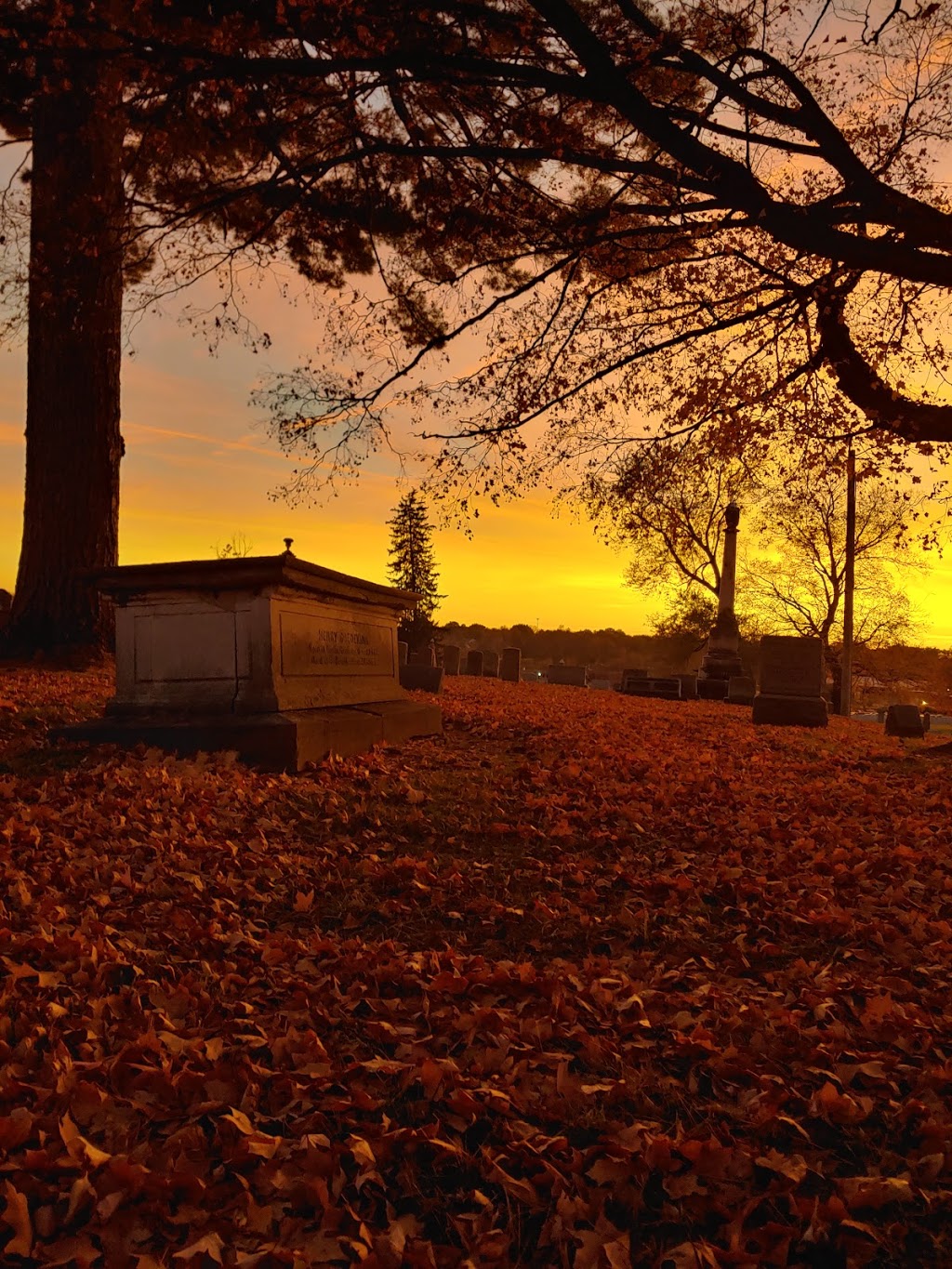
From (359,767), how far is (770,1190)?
6.34m

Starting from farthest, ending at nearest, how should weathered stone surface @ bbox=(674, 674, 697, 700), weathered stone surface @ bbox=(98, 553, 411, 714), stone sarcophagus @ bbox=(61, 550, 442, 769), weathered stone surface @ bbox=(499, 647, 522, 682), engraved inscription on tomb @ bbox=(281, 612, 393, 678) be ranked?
1. weathered stone surface @ bbox=(674, 674, 697, 700)
2. weathered stone surface @ bbox=(499, 647, 522, 682)
3. engraved inscription on tomb @ bbox=(281, 612, 393, 678)
4. weathered stone surface @ bbox=(98, 553, 411, 714)
5. stone sarcophagus @ bbox=(61, 550, 442, 769)

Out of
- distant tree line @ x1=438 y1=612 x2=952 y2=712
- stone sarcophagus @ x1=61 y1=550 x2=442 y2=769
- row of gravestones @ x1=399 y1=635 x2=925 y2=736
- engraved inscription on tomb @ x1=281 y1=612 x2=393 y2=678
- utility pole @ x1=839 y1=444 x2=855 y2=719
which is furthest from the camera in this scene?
distant tree line @ x1=438 y1=612 x2=952 y2=712

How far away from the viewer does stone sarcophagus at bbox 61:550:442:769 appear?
28.5ft

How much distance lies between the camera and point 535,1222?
269cm

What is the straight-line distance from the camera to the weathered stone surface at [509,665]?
26.5 metres

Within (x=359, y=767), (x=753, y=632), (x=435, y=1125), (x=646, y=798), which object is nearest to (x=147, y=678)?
(x=359, y=767)

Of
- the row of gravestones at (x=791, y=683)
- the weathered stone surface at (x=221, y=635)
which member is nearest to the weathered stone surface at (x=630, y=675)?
the row of gravestones at (x=791, y=683)

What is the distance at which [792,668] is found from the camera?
57.2 feet

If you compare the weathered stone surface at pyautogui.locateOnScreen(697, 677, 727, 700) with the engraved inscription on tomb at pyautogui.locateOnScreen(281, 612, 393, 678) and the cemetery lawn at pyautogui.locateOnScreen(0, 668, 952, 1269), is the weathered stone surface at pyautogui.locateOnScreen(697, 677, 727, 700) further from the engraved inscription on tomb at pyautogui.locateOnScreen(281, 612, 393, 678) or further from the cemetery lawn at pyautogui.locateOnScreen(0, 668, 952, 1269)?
the cemetery lawn at pyautogui.locateOnScreen(0, 668, 952, 1269)

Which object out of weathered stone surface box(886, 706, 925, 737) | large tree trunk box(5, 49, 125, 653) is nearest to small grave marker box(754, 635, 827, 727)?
weathered stone surface box(886, 706, 925, 737)

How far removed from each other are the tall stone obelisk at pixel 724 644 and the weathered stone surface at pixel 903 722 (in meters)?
6.72

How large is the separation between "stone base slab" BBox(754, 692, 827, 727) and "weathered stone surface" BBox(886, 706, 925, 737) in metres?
3.18

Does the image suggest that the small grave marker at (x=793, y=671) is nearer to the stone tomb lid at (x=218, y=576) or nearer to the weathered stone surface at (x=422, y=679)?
the weathered stone surface at (x=422, y=679)

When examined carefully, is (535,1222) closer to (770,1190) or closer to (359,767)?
(770,1190)
